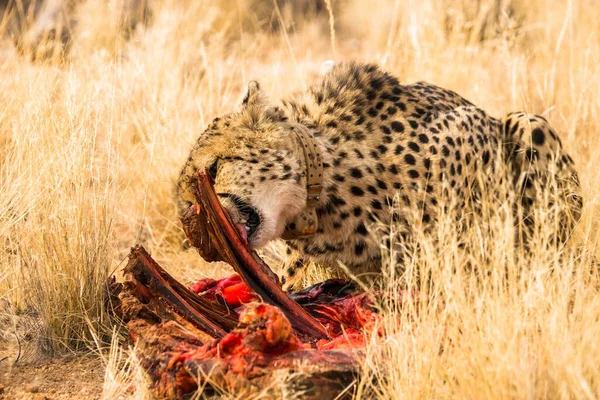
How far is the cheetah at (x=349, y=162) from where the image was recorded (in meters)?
3.04

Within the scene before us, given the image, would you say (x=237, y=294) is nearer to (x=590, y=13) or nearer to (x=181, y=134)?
(x=181, y=134)

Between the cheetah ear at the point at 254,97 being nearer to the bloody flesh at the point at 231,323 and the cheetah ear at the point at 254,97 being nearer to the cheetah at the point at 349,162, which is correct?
the cheetah at the point at 349,162

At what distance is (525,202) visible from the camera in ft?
12.3

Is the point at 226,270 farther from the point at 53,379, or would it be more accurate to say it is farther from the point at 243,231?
the point at 53,379

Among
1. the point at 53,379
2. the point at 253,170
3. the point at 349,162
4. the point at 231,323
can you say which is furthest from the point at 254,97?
the point at 53,379

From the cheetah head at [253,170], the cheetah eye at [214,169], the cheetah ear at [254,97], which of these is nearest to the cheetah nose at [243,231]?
the cheetah head at [253,170]

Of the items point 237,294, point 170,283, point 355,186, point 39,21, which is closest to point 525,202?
point 355,186

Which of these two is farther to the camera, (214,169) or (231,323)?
(214,169)

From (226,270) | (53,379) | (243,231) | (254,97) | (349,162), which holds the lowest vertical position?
(226,270)

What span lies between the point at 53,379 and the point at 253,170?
0.97m

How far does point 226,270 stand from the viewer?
4191 mm

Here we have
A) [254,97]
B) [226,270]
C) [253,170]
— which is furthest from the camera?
[226,270]

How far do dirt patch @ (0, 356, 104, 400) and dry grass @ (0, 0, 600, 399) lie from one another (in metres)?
0.10

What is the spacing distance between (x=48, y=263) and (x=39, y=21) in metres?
4.75
